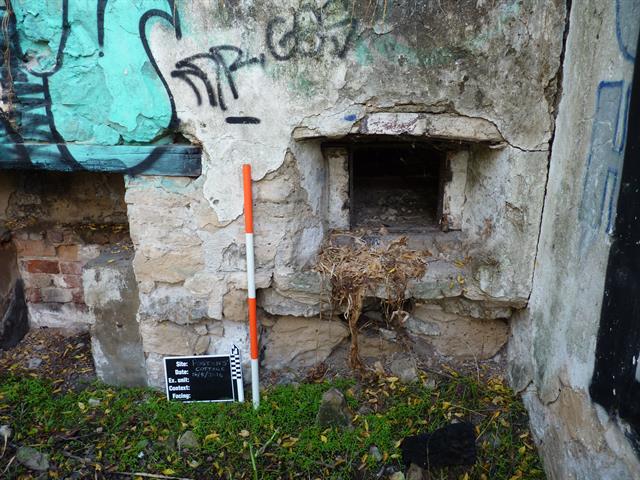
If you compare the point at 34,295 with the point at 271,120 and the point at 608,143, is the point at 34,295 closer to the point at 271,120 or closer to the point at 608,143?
the point at 271,120

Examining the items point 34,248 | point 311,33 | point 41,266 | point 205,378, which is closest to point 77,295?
point 41,266

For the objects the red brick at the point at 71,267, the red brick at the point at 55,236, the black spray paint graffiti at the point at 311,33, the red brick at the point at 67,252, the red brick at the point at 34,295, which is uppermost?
the black spray paint graffiti at the point at 311,33

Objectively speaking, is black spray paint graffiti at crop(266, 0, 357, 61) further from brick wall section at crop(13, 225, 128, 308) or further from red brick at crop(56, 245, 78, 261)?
red brick at crop(56, 245, 78, 261)

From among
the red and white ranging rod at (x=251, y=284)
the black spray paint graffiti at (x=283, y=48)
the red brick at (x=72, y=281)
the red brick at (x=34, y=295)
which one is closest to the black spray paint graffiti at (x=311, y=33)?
the black spray paint graffiti at (x=283, y=48)

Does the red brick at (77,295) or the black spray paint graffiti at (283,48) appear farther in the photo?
the red brick at (77,295)

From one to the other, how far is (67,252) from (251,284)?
1.61 meters

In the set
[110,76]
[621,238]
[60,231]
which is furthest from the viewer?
[60,231]

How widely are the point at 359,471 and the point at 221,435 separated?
28.9 inches

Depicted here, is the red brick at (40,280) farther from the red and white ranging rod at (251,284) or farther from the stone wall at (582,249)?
the stone wall at (582,249)

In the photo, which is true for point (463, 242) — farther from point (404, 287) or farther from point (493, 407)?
point (493, 407)

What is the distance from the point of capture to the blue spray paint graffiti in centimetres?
170

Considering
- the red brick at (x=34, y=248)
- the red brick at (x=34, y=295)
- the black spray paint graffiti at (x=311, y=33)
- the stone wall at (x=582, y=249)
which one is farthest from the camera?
the red brick at (x=34, y=295)

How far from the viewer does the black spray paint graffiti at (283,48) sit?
229cm

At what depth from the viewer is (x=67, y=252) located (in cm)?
348
